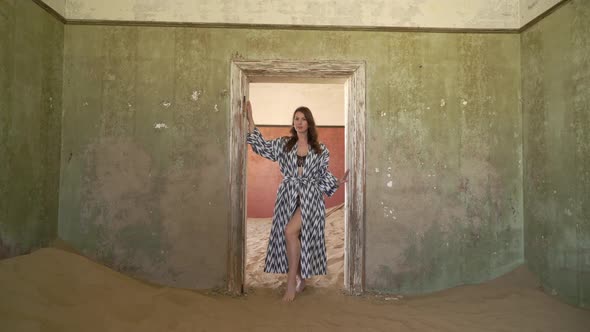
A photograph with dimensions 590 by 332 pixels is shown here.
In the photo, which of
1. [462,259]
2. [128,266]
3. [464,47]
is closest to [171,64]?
[128,266]

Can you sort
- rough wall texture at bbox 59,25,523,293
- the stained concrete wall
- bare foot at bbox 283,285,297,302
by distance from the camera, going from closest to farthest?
the stained concrete wall → bare foot at bbox 283,285,297,302 → rough wall texture at bbox 59,25,523,293

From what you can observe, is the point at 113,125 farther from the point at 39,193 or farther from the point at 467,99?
the point at 467,99

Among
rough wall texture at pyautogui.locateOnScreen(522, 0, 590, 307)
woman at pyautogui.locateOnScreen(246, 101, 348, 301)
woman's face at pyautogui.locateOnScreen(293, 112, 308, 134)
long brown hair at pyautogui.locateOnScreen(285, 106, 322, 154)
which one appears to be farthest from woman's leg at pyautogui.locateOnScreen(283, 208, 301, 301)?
rough wall texture at pyautogui.locateOnScreen(522, 0, 590, 307)

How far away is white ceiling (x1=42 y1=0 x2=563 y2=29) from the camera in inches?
141

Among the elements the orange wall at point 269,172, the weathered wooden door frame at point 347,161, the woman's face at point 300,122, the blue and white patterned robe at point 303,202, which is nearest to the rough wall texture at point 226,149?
the weathered wooden door frame at point 347,161

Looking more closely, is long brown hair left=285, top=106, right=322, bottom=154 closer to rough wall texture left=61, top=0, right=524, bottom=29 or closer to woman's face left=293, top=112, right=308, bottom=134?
woman's face left=293, top=112, right=308, bottom=134

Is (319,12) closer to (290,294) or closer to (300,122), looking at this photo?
(300,122)

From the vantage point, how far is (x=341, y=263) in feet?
14.9

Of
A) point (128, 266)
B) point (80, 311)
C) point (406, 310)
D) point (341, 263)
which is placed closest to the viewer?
point (80, 311)

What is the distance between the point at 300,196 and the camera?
3572 mm

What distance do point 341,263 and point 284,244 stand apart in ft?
3.90

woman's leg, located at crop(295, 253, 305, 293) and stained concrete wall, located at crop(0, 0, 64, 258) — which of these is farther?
woman's leg, located at crop(295, 253, 305, 293)

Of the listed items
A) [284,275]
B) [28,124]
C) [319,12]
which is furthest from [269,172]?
[28,124]

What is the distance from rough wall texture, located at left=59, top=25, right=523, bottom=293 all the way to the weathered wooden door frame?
8cm
